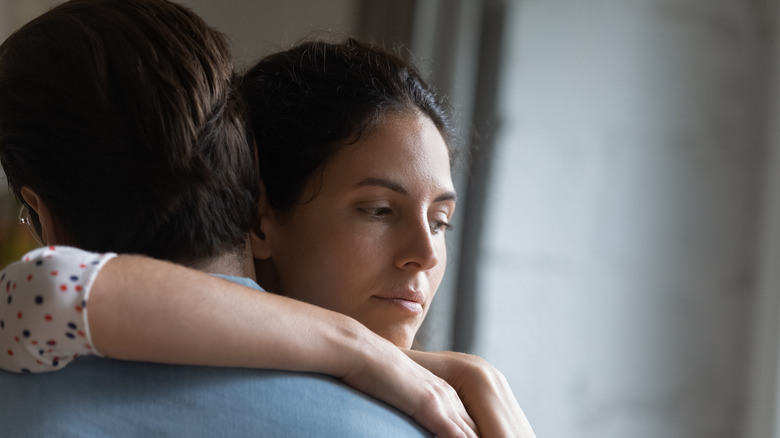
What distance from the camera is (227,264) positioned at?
859mm

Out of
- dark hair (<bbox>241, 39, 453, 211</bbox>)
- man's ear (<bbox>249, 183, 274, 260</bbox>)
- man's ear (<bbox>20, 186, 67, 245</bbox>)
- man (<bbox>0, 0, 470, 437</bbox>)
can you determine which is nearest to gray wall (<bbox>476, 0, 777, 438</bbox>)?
dark hair (<bbox>241, 39, 453, 211</bbox>)

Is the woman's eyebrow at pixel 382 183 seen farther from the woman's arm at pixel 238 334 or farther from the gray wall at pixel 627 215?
the gray wall at pixel 627 215

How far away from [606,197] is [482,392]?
1296mm

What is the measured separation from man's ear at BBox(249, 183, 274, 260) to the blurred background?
96 centimetres

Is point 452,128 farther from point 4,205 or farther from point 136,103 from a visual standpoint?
point 4,205

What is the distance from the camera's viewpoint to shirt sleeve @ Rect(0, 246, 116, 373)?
67 centimetres

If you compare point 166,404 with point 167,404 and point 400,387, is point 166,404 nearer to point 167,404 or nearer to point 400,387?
point 167,404

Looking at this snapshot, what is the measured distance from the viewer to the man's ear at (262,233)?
1.15m

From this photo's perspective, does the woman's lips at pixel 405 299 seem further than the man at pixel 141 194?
Yes

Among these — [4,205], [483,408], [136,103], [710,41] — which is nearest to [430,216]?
[483,408]

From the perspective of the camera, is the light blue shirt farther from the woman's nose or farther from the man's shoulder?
the woman's nose

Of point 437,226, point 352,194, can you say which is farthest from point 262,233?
point 437,226

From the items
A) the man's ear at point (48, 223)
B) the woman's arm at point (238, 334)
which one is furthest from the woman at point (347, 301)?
the man's ear at point (48, 223)

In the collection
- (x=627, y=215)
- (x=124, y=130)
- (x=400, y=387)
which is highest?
(x=124, y=130)
